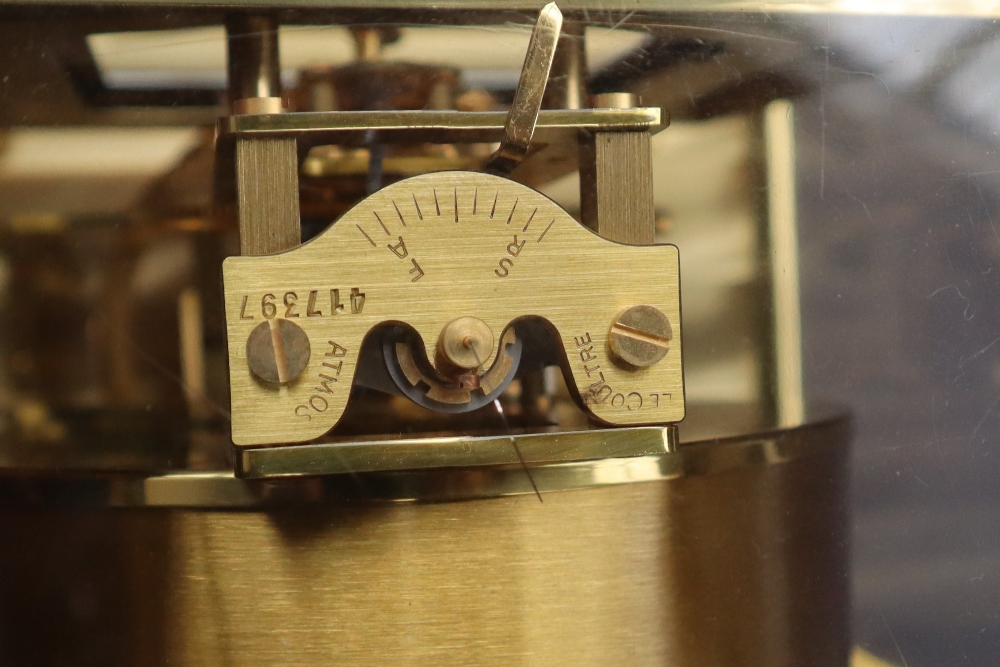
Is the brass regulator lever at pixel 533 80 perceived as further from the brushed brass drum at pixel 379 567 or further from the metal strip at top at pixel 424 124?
the brushed brass drum at pixel 379 567

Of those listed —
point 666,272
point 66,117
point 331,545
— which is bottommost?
point 331,545

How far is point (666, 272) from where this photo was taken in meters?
0.42

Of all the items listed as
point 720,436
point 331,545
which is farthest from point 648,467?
point 331,545

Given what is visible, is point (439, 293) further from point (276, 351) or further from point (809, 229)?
point (809, 229)

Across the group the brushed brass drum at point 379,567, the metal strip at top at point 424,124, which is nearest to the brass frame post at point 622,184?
the metal strip at top at point 424,124

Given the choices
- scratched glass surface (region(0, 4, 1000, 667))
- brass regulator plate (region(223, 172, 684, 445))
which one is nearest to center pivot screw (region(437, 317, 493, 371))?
brass regulator plate (region(223, 172, 684, 445))

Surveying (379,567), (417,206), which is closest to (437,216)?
(417,206)

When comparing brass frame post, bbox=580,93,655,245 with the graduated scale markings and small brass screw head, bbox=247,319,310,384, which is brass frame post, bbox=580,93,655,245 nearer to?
the graduated scale markings

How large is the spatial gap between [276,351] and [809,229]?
1.08ft

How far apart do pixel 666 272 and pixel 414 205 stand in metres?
0.12

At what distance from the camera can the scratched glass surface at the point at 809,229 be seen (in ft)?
1.63

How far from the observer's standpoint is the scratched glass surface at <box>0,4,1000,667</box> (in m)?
0.50

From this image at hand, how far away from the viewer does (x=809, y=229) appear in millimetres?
544

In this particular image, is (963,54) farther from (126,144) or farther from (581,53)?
(126,144)
